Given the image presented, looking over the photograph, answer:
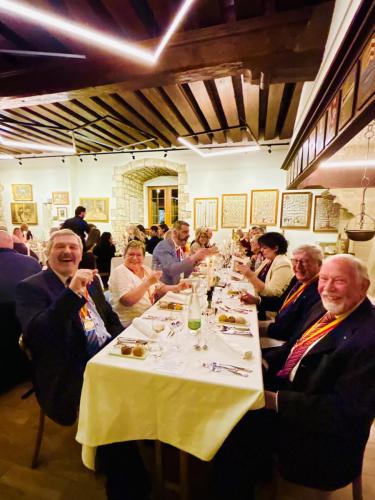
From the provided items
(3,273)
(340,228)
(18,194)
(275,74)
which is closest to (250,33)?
(275,74)

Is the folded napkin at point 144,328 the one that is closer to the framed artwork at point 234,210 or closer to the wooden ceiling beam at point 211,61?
the wooden ceiling beam at point 211,61

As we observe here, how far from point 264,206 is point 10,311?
20.7ft

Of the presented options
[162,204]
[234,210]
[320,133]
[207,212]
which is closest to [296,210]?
[234,210]

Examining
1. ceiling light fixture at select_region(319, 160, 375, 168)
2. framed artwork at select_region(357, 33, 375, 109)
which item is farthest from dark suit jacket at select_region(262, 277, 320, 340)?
ceiling light fixture at select_region(319, 160, 375, 168)

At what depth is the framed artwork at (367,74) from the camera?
52.8 inches

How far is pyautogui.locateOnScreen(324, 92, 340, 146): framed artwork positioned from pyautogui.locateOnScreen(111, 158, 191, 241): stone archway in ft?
17.8

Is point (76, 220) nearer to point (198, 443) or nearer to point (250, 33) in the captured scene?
point (250, 33)

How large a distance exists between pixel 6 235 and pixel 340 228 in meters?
6.93

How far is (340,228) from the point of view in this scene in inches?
251

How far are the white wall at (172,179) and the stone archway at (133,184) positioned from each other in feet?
0.57

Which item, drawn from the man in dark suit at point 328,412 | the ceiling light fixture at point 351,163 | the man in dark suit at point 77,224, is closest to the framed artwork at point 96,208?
the man in dark suit at point 77,224

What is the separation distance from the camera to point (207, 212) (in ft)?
24.6

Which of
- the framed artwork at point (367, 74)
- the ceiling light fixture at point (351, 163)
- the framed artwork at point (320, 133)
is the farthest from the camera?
the ceiling light fixture at point (351, 163)

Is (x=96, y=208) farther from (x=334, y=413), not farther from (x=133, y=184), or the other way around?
(x=334, y=413)
